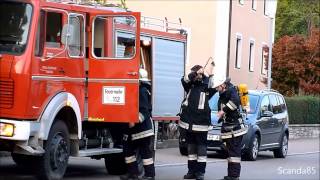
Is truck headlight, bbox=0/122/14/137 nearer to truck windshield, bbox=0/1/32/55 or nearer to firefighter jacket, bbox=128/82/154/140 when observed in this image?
truck windshield, bbox=0/1/32/55

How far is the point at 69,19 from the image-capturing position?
38.5 ft

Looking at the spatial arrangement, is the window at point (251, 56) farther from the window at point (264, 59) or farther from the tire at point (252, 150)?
the tire at point (252, 150)

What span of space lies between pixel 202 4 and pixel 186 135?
23.0 m

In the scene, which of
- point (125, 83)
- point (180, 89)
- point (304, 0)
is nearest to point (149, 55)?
point (180, 89)

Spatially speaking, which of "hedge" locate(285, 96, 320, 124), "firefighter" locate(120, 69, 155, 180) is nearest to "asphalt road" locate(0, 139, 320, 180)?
"firefighter" locate(120, 69, 155, 180)

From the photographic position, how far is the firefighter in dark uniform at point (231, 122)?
13352 millimetres

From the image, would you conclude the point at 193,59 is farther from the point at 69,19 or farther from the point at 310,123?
the point at 69,19

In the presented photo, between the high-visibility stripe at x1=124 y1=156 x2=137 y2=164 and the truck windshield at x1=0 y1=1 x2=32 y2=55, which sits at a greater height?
the truck windshield at x1=0 y1=1 x2=32 y2=55

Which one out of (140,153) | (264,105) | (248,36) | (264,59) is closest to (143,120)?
(140,153)

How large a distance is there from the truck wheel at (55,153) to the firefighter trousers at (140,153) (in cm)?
115

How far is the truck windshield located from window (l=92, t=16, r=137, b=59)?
5.55 ft

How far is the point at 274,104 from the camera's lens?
21.2 metres

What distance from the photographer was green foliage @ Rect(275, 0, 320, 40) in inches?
2516

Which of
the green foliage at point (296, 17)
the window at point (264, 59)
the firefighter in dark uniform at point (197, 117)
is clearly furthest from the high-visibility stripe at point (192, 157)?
the green foliage at point (296, 17)
